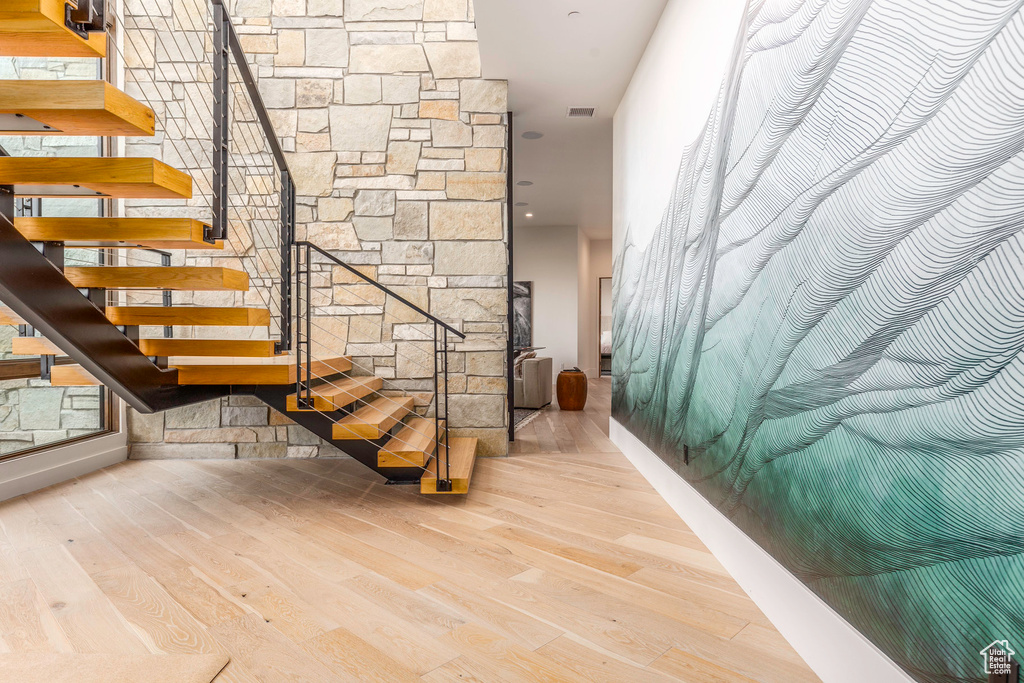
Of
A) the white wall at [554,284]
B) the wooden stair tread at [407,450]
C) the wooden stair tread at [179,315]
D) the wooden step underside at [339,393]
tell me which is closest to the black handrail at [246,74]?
the wooden stair tread at [179,315]

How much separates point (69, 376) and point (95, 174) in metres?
1.34

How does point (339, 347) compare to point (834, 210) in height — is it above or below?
below

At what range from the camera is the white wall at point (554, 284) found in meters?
9.58

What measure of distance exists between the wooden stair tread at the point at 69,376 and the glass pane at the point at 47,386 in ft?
1.80

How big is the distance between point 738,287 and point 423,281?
2.59 metres

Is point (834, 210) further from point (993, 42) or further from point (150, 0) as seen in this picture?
point (150, 0)

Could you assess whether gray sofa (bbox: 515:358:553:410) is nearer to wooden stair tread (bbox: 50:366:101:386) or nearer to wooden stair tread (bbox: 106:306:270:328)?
wooden stair tread (bbox: 106:306:270:328)

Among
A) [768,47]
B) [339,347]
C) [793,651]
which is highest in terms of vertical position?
[768,47]

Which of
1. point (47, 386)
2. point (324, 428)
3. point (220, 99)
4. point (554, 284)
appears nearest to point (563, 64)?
point (220, 99)

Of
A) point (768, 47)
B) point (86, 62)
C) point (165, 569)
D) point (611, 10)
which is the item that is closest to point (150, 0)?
point (86, 62)

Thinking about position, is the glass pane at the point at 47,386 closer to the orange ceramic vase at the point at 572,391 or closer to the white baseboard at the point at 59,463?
the white baseboard at the point at 59,463

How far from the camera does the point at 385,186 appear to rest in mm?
4215

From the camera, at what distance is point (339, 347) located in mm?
4203

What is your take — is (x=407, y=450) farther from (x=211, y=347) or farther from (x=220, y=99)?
(x=220, y=99)
